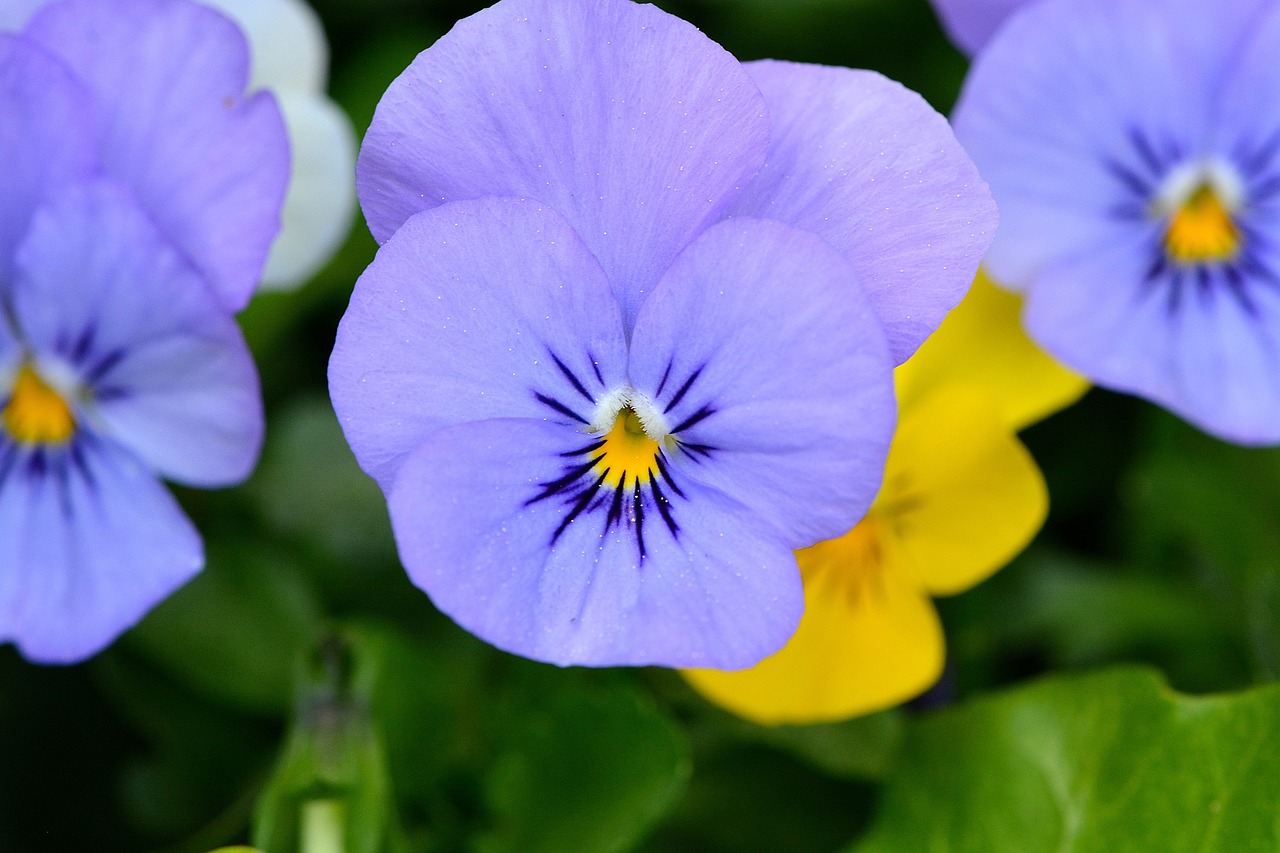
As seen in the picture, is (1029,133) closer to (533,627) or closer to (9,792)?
(533,627)

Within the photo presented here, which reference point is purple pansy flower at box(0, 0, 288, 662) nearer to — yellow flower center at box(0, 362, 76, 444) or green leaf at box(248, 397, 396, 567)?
yellow flower center at box(0, 362, 76, 444)

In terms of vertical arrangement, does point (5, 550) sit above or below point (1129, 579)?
above

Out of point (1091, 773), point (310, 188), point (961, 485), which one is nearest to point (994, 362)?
point (961, 485)

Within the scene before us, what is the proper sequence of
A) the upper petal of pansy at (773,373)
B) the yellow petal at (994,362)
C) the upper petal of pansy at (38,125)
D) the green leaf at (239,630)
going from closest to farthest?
the upper petal of pansy at (773,373), the upper petal of pansy at (38,125), the yellow petal at (994,362), the green leaf at (239,630)

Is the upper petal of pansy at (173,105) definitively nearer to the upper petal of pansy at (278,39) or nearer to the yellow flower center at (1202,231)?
the upper petal of pansy at (278,39)

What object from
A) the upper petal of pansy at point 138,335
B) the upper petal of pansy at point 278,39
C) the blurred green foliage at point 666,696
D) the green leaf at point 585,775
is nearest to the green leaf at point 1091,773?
the blurred green foliage at point 666,696

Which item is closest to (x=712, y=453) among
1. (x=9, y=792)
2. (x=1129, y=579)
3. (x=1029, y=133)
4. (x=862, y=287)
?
(x=862, y=287)

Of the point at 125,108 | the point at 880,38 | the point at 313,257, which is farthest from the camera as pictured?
the point at 880,38
